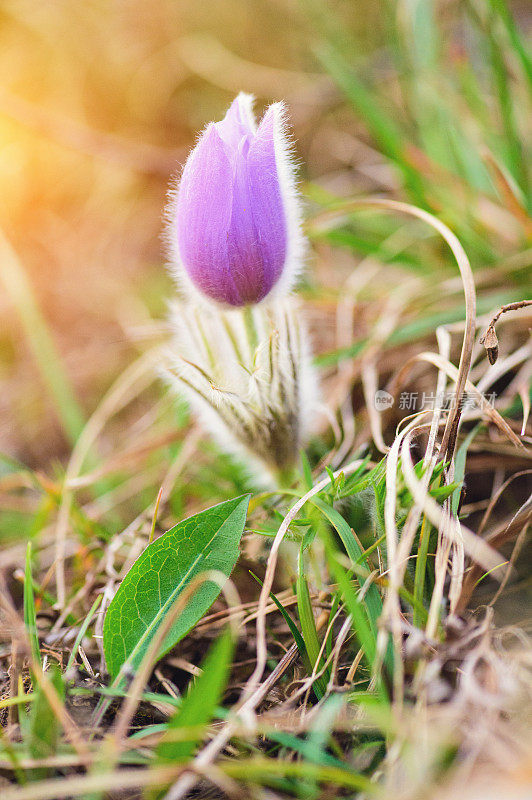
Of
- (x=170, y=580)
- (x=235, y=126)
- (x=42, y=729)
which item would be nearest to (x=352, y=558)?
(x=170, y=580)

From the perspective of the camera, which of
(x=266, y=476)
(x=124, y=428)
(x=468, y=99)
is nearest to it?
(x=266, y=476)

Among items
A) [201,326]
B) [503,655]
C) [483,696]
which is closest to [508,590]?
[503,655]

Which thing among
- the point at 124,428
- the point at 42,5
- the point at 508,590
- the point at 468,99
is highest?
the point at 42,5

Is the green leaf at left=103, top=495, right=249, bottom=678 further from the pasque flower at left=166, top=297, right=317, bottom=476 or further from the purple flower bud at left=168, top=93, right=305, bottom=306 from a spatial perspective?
the purple flower bud at left=168, top=93, right=305, bottom=306

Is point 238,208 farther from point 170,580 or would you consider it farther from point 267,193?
point 170,580

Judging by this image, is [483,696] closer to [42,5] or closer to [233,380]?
[233,380]

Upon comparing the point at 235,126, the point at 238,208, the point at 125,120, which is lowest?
the point at 238,208

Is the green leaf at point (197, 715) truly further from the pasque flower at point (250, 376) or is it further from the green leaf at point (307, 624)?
the pasque flower at point (250, 376)
